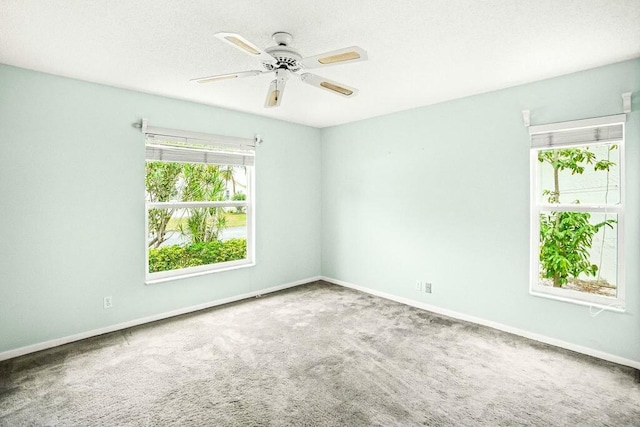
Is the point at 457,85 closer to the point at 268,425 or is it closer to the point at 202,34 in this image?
the point at 202,34

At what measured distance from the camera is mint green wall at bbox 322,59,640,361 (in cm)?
278

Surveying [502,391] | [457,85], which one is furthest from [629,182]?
[502,391]

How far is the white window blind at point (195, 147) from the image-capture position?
362 centimetres

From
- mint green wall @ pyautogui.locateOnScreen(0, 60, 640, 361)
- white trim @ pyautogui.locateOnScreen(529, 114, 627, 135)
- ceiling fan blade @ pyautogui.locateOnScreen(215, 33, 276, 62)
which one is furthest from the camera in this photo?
mint green wall @ pyautogui.locateOnScreen(0, 60, 640, 361)

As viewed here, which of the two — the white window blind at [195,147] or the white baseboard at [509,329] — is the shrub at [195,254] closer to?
the white window blind at [195,147]

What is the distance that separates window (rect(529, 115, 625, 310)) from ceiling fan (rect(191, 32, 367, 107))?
6.95ft

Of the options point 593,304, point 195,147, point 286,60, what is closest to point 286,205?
point 195,147

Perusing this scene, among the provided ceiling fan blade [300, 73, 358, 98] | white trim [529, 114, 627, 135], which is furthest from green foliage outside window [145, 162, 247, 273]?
white trim [529, 114, 627, 135]

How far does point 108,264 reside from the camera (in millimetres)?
3346

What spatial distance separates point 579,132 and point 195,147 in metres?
3.95

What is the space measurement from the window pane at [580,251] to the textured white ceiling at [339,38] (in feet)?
4.40

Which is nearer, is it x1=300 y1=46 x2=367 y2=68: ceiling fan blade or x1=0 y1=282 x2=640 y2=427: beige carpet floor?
x1=300 y1=46 x2=367 y2=68: ceiling fan blade

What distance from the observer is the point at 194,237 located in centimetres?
416

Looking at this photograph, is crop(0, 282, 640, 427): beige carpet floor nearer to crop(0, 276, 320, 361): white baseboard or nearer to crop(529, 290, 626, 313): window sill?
crop(0, 276, 320, 361): white baseboard
